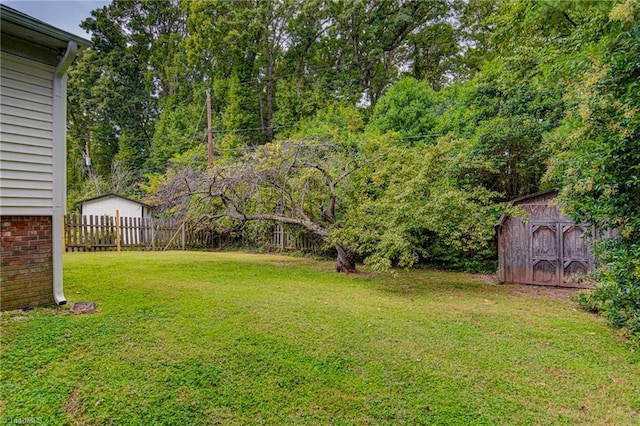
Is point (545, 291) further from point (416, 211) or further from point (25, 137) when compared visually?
point (25, 137)

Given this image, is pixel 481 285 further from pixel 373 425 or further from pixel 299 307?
pixel 373 425

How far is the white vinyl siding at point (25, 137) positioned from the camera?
3471mm

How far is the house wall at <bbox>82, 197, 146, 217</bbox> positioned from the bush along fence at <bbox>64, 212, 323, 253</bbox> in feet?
5.07

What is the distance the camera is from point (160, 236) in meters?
12.7

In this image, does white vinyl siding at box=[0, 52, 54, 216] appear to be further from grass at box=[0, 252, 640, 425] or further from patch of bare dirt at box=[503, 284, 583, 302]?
patch of bare dirt at box=[503, 284, 583, 302]

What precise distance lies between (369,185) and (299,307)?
456 cm

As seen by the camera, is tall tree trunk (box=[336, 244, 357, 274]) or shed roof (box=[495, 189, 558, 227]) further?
tall tree trunk (box=[336, 244, 357, 274])

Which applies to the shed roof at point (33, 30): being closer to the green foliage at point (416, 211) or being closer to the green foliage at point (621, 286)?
the green foliage at point (416, 211)

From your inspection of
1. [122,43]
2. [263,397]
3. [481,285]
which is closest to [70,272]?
[263,397]

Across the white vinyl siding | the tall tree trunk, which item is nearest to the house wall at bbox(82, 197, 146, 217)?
the tall tree trunk

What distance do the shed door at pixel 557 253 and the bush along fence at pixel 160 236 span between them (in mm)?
6235

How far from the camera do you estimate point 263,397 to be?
2.43 meters

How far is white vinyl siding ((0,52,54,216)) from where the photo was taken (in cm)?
347

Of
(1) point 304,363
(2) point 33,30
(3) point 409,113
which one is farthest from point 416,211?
(3) point 409,113
